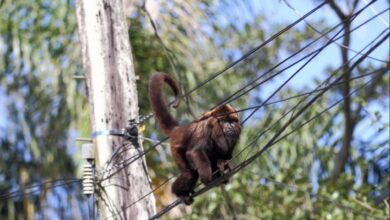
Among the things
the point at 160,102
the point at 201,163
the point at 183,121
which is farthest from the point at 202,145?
the point at 183,121

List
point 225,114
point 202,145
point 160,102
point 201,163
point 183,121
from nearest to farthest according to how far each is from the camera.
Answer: point 201,163 < point 202,145 < point 225,114 < point 160,102 < point 183,121

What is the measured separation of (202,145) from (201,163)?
0.60ft

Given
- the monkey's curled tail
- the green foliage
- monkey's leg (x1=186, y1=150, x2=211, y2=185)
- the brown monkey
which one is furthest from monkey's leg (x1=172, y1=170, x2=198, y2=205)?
the green foliage

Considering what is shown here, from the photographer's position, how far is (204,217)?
1205cm

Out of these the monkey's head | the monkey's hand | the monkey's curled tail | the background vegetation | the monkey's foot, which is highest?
the background vegetation

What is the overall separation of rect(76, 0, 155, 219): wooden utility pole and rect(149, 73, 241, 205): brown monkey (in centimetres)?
31

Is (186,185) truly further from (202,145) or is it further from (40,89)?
(40,89)

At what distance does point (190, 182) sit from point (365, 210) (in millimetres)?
4730

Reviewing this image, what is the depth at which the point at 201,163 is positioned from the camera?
6562 millimetres

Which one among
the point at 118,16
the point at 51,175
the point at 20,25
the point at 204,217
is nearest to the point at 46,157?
the point at 51,175

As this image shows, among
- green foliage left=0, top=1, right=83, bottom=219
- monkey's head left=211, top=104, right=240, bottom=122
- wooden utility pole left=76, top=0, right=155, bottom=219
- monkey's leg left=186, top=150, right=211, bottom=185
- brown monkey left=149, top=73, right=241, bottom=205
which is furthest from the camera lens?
green foliage left=0, top=1, right=83, bottom=219

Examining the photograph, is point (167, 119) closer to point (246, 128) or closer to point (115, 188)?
point (115, 188)

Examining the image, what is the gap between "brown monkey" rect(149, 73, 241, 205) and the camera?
6691 mm

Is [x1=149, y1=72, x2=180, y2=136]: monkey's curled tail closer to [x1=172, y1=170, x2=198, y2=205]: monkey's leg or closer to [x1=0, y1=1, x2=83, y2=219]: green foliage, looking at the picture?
[x1=172, y1=170, x2=198, y2=205]: monkey's leg
